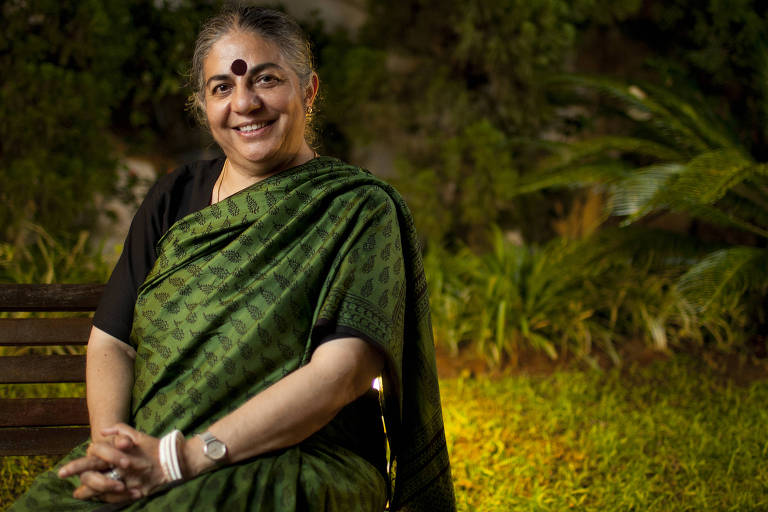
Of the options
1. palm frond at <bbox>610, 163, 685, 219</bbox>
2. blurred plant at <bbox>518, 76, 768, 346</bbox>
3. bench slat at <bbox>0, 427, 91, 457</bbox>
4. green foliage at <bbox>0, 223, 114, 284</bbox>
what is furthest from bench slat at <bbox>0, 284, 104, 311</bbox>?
palm frond at <bbox>610, 163, 685, 219</bbox>

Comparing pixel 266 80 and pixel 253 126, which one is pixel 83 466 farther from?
pixel 266 80

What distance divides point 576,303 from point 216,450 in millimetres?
3645

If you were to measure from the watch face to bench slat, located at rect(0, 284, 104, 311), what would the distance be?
3.45ft

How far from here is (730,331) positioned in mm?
4598

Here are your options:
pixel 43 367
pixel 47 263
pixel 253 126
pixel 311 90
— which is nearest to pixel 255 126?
pixel 253 126

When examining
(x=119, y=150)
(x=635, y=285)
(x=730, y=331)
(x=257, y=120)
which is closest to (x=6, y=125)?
(x=119, y=150)

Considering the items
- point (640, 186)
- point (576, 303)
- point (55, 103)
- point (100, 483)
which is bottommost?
point (576, 303)

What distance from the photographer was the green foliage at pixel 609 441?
281 cm

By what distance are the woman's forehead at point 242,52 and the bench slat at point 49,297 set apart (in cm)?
101

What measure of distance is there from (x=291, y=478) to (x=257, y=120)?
928 millimetres

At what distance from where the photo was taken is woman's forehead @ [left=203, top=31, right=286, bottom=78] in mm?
1749

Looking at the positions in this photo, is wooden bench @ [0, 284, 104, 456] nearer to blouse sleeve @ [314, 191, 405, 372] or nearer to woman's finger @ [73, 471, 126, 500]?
woman's finger @ [73, 471, 126, 500]

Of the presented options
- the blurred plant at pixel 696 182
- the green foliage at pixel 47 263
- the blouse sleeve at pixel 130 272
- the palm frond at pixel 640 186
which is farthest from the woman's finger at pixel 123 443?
the palm frond at pixel 640 186

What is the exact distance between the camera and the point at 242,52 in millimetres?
1751
